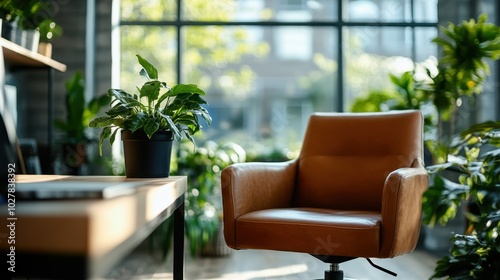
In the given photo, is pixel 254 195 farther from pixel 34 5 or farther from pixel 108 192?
pixel 34 5

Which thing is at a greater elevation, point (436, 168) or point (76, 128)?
point (76, 128)

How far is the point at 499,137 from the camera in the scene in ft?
6.43

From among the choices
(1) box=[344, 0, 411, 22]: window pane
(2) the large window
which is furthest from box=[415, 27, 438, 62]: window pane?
(1) box=[344, 0, 411, 22]: window pane

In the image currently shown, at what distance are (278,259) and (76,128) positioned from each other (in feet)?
5.40

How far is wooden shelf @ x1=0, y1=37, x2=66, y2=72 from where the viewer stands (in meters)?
2.93

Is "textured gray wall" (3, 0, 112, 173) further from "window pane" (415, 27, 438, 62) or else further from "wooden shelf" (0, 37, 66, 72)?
"window pane" (415, 27, 438, 62)

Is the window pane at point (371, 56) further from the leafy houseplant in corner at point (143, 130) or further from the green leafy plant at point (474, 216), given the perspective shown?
the leafy houseplant in corner at point (143, 130)

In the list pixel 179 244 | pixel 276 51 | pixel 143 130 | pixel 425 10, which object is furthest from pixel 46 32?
pixel 425 10

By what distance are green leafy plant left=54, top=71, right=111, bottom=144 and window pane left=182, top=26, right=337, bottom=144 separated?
0.87 metres

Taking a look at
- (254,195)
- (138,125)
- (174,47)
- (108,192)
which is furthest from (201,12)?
(108,192)

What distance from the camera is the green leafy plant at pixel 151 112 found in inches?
73.1

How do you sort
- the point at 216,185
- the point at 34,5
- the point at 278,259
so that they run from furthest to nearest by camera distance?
the point at 216,185 → the point at 278,259 → the point at 34,5

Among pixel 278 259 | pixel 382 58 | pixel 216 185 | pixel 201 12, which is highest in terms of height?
pixel 201 12

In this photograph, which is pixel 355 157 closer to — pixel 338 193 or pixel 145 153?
pixel 338 193
